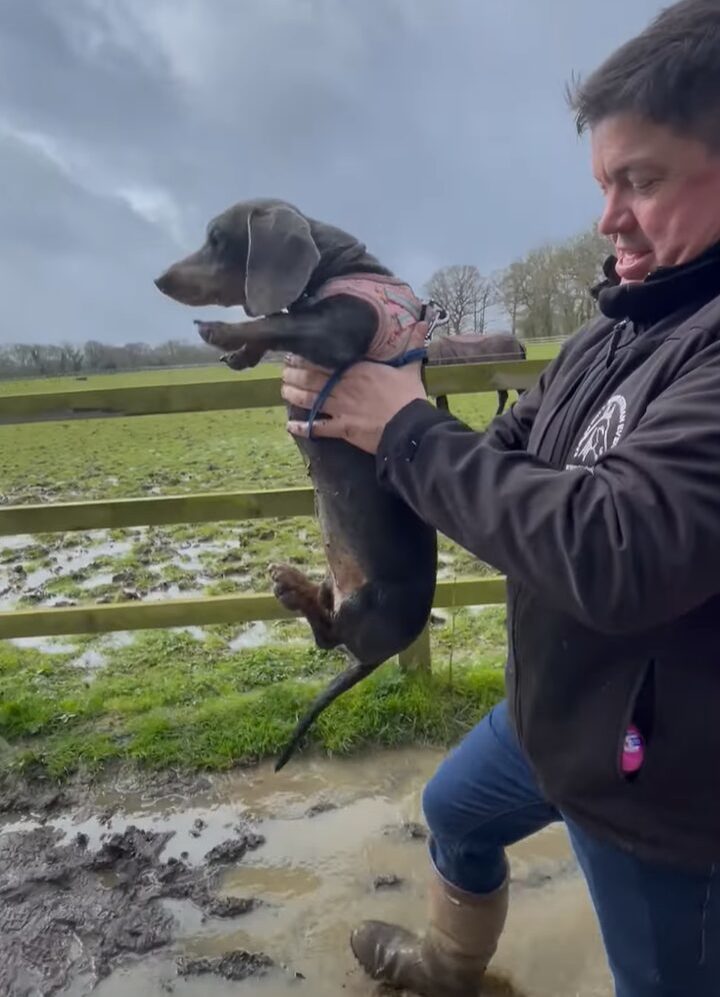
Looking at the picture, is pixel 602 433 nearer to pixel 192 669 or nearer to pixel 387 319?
pixel 387 319

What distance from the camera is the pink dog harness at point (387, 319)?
150 cm

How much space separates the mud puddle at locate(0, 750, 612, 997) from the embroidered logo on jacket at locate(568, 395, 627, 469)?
1.67 meters

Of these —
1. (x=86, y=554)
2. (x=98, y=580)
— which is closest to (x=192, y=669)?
(x=98, y=580)

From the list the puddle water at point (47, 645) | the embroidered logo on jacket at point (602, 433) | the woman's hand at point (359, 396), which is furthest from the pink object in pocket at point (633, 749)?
the puddle water at point (47, 645)

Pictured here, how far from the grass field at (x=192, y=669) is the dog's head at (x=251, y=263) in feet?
4.20

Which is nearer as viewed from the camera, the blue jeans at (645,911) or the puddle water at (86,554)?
the blue jeans at (645,911)

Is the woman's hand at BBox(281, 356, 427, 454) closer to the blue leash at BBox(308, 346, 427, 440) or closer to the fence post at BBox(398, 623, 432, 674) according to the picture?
the blue leash at BBox(308, 346, 427, 440)

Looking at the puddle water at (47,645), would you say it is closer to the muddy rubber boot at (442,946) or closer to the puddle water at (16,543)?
the puddle water at (16,543)

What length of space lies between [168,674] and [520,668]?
3.01 metres

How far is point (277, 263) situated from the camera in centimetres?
162

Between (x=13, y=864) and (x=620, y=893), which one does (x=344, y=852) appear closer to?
(x=13, y=864)

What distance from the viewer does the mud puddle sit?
2289 millimetres

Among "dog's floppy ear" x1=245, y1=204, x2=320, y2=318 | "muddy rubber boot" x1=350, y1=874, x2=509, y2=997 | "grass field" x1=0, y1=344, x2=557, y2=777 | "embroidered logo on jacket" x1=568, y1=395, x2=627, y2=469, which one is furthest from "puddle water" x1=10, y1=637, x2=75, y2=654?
"embroidered logo on jacket" x1=568, y1=395, x2=627, y2=469

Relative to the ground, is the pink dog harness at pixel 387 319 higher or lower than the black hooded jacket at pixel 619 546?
higher
